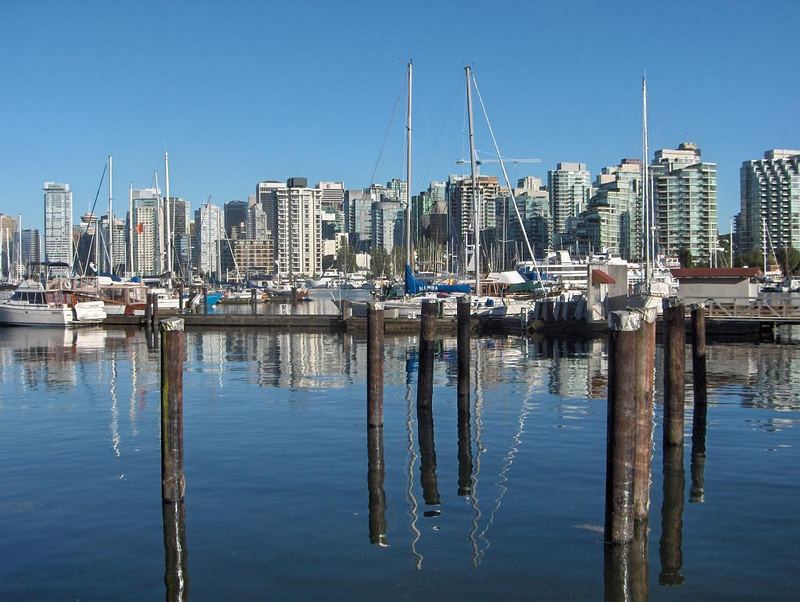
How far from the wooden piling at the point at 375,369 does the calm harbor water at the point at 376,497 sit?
774 millimetres

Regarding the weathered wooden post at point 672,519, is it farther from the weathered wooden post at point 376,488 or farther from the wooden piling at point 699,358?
the wooden piling at point 699,358

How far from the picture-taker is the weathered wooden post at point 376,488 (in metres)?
14.9

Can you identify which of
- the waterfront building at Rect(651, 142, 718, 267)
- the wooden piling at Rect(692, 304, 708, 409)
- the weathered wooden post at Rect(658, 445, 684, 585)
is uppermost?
the waterfront building at Rect(651, 142, 718, 267)

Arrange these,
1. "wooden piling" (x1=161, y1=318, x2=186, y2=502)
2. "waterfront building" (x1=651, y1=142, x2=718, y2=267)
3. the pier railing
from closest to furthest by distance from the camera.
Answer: "wooden piling" (x1=161, y1=318, x2=186, y2=502) → the pier railing → "waterfront building" (x1=651, y1=142, x2=718, y2=267)

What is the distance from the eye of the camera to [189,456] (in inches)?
811

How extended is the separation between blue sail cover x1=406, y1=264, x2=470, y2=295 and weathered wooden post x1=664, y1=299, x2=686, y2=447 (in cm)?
4666

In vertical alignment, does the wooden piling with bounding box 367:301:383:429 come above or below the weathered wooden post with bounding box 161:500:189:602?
above

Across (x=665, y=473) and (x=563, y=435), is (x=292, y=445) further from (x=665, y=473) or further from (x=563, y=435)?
(x=665, y=473)

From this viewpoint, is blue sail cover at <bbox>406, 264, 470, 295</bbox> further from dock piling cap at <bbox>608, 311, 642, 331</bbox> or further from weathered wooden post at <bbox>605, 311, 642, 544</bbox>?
dock piling cap at <bbox>608, 311, 642, 331</bbox>

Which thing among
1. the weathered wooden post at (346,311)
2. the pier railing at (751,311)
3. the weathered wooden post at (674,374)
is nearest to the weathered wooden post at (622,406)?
the weathered wooden post at (674,374)

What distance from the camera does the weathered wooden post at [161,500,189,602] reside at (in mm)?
12633

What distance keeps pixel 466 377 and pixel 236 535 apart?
12419 mm

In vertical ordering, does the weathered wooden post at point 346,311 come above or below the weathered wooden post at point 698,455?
above

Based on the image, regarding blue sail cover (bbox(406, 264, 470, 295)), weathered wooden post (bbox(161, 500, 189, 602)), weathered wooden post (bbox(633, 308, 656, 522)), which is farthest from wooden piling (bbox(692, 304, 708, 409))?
blue sail cover (bbox(406, 264, 470, 295))
